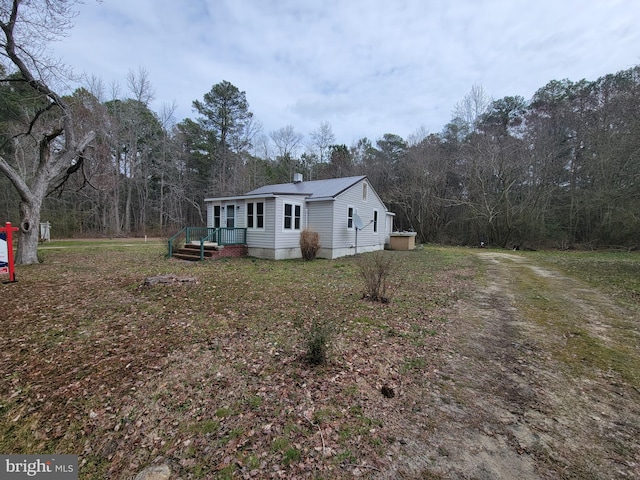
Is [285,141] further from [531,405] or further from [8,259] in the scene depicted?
[531,405]

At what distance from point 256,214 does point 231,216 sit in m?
1.90

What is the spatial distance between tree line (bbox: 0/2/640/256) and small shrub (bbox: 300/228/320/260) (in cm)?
1295

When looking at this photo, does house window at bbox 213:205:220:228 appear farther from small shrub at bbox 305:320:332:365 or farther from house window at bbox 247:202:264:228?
small shrub at bbox 305:320:332:365

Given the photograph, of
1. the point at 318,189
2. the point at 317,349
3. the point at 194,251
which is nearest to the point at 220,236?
the point at 194,251

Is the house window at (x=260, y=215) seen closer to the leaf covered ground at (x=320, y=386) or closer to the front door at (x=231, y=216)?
the front door at (x=231, y=216)

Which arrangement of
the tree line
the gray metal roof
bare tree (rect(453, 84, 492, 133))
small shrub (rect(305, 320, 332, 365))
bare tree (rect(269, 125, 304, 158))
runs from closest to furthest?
small shrub (rect(305, 320, 332, 365))
the gray metal roof
the tree line
bare tree (rect(453, 84, 492, 133))
bare tree (rect(269, 125, 304, 158))

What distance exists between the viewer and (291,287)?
721 centimetres

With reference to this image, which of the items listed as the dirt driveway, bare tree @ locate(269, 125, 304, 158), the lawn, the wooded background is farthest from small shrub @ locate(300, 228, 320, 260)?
bare tree @ locate(269, 125, 304, 158)

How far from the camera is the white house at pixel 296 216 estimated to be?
488 inches

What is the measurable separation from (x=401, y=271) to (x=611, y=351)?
6384mm

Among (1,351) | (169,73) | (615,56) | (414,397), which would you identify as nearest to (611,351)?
(414,397)

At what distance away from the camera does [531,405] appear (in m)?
2.72

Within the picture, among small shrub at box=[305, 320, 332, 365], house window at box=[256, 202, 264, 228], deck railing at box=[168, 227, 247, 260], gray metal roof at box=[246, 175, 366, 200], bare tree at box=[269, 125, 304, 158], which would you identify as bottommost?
small shrub at box=[305, 320, 332, 365]

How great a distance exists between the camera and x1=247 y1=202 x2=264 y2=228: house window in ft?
41.7
